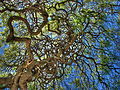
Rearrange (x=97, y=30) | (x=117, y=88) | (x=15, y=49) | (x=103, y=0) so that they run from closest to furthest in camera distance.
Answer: (x=103, y=0)
(x=117, y=88)
(x=97, y=30)
(x=15, y=49)

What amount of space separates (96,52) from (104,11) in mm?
1116

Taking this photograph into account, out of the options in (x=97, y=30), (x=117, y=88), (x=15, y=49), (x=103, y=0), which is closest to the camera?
(x=103, y=0)

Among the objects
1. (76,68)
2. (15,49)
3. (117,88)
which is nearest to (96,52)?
(76,68)

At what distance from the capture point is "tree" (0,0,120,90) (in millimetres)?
3895

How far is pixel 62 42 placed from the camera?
14.0 feet

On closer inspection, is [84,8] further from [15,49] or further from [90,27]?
[15,49]

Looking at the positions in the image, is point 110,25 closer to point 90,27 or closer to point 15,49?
point 90,27

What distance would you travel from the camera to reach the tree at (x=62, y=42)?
12.8ft

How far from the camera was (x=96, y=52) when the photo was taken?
4.94 metres

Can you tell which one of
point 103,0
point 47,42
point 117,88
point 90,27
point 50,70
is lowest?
point 117,88

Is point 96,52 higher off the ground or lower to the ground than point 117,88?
higher

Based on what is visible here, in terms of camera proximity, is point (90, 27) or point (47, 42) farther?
point (47, 42)

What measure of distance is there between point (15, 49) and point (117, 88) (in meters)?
2.69

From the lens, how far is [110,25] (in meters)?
4.30
